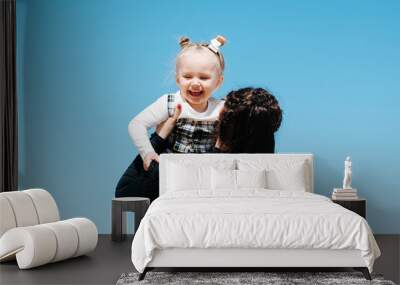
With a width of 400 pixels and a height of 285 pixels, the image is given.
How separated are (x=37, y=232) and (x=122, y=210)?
1.60 m

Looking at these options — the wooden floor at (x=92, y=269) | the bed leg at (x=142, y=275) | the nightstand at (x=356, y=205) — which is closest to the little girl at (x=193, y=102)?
the wooden floor at (x=92, y=269)

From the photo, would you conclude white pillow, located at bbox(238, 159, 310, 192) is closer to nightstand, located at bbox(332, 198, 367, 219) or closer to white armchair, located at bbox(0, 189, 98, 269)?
nightstand, located at bbox(332, 198, 367, 219)

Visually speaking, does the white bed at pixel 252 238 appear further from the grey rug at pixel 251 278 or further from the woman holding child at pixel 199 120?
the woman holding child at pixel 199 120

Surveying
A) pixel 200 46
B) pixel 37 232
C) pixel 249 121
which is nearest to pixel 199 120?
pixel 249 121

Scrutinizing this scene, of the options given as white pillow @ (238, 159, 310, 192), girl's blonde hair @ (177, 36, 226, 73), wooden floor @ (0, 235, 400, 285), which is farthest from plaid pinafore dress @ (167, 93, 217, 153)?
wooden floor @ (0, 235, 400, 285)

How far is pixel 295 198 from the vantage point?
6004 millimetres

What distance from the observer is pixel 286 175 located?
689 centimetres

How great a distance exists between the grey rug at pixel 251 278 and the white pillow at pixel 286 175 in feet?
5.22

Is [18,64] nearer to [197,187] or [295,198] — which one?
[197,187]

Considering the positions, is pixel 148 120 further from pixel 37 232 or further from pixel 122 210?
pixel 37 232

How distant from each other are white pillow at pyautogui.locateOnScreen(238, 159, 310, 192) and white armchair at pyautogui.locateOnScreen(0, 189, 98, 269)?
1.88 m

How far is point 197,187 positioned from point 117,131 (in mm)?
1318

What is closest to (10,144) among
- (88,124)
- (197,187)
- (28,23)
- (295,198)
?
(88,124)

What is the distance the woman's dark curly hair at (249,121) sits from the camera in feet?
24.4
